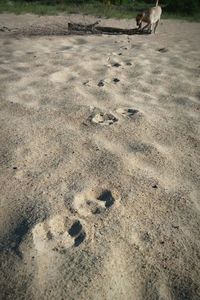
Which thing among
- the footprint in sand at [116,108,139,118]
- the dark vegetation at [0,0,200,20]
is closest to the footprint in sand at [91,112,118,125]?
the footprint in sand at [116,108,139,118]

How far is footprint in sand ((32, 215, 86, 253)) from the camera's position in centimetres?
157

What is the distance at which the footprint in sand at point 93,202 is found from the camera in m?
1.79

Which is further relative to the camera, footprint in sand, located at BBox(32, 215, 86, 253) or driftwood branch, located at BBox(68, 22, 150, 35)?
driftwood branch, located at BBox(68, 22, 150, 35)

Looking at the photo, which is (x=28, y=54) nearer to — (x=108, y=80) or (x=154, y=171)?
(x=108, y=80)

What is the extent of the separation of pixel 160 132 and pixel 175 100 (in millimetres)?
798

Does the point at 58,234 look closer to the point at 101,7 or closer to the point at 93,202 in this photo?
the point at 93,202

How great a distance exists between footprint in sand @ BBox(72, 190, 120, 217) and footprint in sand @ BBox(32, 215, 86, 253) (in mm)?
101

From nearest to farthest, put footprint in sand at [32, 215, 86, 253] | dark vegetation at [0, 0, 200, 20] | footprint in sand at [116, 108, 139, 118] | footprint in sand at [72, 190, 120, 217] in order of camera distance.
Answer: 1. footprint in sand at [32, 215, 86, 253]
2. footprint in sand at [72, 190, 120, 217]
3. footprint in sand at [116, 108, 139, 118]
4. dark vegetation at [0, 0, 200, 20]

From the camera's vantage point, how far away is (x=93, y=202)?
1.86 m

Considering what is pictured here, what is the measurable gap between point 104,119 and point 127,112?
0.88 feet

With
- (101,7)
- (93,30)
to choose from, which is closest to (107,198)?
(93,30)

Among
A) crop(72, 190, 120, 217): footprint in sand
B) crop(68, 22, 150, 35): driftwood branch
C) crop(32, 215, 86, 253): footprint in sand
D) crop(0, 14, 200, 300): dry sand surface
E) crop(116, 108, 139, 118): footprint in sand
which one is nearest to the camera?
crop(0, 14, 200, 300): dry sand surface

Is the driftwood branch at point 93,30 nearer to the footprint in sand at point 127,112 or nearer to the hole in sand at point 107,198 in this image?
the footprint in sand at point 127,112

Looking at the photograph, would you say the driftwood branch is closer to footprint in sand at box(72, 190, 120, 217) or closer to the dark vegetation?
the dark vegetation
